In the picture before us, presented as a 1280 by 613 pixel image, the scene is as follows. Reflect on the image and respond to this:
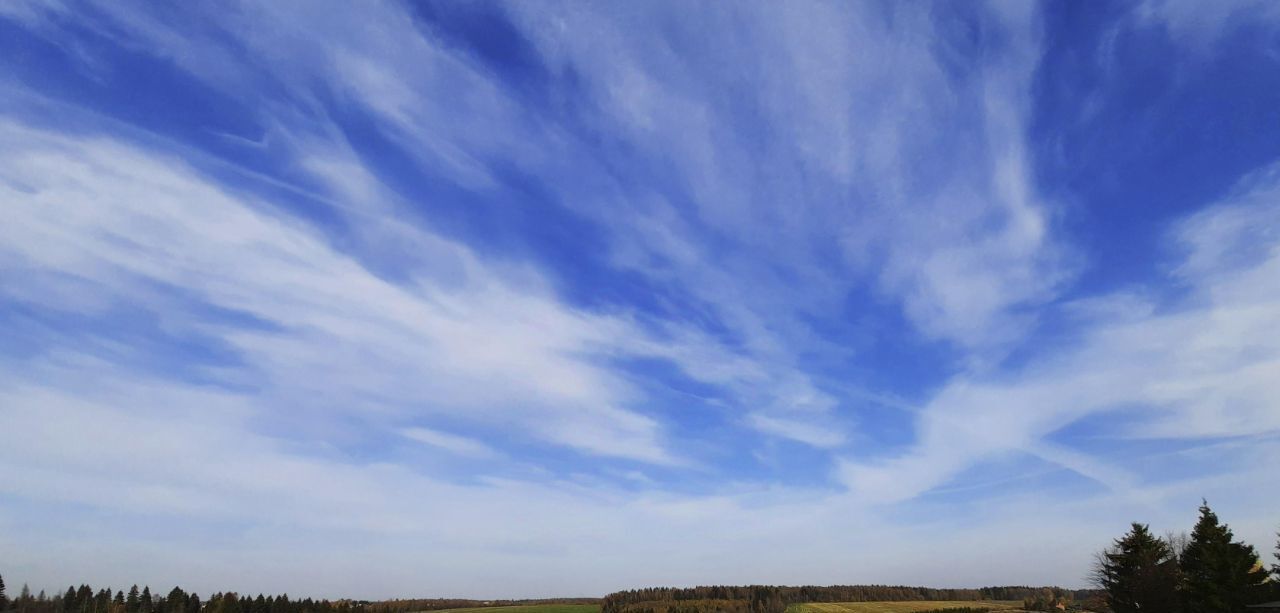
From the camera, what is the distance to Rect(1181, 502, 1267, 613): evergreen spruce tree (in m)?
58.4

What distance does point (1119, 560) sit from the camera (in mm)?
72312

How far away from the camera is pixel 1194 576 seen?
62969mm

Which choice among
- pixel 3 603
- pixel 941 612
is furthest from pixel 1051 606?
pixel 3 603

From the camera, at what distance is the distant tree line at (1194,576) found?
58.8 metres

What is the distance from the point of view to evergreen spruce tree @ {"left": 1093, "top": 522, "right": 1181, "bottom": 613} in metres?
66.6

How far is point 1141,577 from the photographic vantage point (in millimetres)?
67875

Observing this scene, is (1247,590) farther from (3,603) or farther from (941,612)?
(3,603)

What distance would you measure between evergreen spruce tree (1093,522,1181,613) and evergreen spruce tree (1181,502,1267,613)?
408 centimetres

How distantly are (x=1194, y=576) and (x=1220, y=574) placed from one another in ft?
13.1

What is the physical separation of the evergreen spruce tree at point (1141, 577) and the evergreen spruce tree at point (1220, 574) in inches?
161

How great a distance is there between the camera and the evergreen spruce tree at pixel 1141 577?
66562mm

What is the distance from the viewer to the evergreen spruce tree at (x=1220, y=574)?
192 feet

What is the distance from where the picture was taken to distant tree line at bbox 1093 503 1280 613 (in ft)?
193

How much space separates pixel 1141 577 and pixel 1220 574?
365 inches
